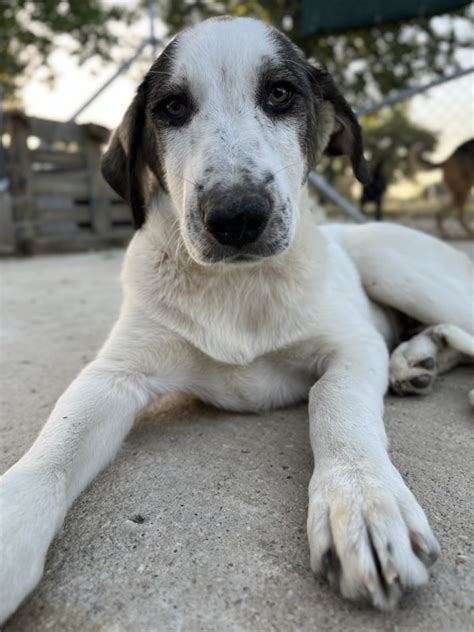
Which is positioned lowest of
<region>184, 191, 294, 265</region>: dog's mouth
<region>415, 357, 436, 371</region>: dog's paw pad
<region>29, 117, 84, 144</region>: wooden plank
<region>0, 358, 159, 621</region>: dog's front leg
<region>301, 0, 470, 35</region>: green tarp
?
<region>29, 117, 84, 144</region>: wooden plank

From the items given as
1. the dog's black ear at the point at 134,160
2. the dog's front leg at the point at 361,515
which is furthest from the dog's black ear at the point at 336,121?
the dog's front leg at the point at 361,515

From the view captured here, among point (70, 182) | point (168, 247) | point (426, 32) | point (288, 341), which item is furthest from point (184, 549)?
point (426, 32)

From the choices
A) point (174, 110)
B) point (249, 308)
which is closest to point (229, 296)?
point (249, 308)

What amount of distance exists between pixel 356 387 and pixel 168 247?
3.04 feet

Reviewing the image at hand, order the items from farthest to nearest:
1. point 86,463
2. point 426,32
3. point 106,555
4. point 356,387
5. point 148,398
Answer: point 426,32 → point 148,398 → point 356,387 → point 86,463 → point 106,555

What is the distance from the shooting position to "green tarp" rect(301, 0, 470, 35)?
761cm

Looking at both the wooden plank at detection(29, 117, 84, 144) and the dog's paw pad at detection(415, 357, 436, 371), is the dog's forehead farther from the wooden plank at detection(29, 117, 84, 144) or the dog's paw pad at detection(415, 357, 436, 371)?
the wooden plank at detection(29, 117, 84, 144)

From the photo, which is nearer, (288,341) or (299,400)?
(288,341)

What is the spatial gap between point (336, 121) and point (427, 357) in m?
1.14

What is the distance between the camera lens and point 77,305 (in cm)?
494

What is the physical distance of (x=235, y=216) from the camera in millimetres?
1726

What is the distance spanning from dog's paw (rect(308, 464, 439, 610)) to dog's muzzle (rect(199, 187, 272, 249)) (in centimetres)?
79

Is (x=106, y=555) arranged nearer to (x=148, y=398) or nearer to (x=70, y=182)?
(x=148, y=398)

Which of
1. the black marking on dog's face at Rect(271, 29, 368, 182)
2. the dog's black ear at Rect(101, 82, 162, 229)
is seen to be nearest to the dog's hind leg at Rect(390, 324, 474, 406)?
the black marking on dog's face at Rect(271, 29, 368, 182)
